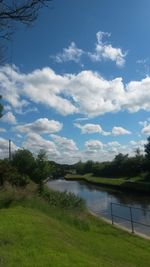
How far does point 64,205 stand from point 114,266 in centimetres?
1386

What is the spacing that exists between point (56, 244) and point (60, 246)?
0.64ft

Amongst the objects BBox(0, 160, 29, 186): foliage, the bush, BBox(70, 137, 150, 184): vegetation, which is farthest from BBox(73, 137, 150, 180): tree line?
the bush

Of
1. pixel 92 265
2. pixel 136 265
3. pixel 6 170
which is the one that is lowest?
pixel 136 265

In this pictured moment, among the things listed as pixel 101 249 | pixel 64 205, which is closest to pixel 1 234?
pixel 101 249

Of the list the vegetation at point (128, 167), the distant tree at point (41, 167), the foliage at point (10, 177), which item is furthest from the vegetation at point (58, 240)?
the vegetation at point (128, 167)

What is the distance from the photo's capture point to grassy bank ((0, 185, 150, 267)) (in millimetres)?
7164

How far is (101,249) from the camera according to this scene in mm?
10867

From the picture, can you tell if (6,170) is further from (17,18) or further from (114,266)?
(17,18)

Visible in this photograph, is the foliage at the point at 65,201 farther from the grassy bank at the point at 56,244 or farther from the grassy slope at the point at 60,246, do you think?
the grassy slope at the point at 60,246

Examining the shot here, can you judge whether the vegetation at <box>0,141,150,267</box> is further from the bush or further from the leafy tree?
the leafy tree

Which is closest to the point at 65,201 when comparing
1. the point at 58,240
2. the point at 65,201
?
the point at 65,201

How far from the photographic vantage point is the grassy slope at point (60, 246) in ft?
23.2

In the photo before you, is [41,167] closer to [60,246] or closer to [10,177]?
[10,177]

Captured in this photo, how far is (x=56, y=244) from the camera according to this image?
28.4ft
